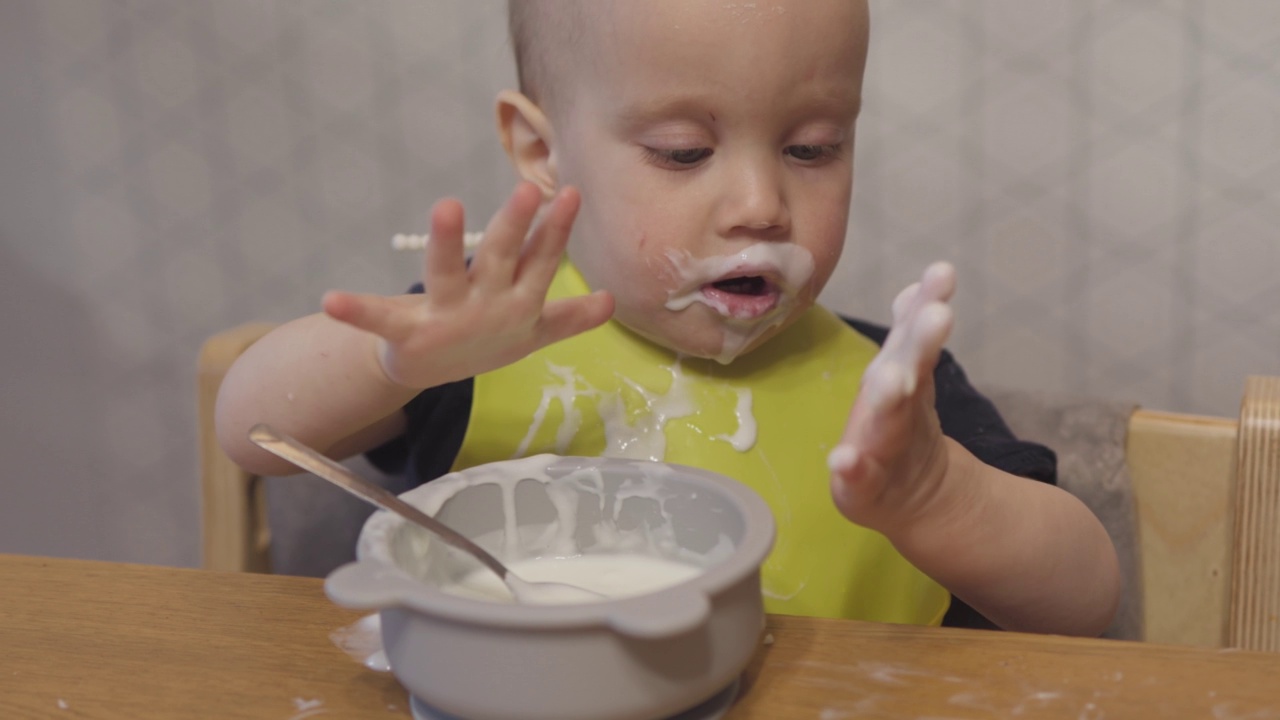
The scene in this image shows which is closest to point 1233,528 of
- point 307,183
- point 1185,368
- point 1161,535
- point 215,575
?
point 1161,535

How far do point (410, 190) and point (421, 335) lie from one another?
1023 mm

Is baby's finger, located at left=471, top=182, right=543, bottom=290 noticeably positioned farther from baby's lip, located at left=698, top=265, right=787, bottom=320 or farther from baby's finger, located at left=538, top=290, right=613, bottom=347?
baby's lip, located at left=698, top=265, right=787, bottom=320

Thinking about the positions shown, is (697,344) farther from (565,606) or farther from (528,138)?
(565,606)

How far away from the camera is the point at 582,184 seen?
0.98 m

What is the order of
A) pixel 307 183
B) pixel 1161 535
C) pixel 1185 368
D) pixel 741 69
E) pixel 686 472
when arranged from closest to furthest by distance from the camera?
pixel 686 472, pixel 741 69, pixel 1161 535, pixel 1185 368, pixel 307 183

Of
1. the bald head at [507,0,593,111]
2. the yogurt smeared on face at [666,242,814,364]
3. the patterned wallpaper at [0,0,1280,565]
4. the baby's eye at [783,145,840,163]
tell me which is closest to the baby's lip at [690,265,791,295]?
the yogurt smeared on face at [666,242,814,364]

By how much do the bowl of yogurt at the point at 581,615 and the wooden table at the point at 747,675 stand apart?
5 cm

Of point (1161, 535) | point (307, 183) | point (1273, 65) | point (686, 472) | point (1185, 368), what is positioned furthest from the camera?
point (307, 183)

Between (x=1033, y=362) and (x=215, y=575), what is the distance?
1.17 m

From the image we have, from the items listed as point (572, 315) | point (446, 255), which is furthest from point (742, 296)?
point (446, 255)

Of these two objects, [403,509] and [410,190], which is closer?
[403,509]

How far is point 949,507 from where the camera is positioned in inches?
29.9

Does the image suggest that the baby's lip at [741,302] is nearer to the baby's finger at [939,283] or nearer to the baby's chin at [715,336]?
the baby's chin at [715,336]

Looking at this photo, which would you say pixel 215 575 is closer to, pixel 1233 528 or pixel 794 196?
pixel 794 196
